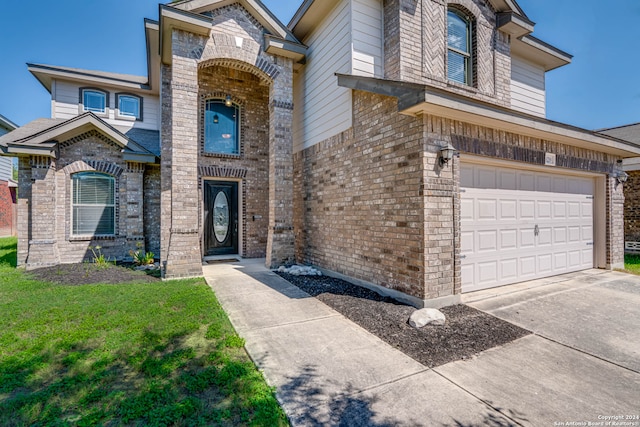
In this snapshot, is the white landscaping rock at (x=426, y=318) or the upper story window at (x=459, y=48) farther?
the upper story window at (x=459, y=48)

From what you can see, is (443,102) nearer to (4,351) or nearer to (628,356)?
(628,356)

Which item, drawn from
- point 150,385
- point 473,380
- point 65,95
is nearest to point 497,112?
point 473,380

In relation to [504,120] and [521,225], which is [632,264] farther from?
[504,120]

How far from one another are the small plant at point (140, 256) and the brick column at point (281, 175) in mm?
3300

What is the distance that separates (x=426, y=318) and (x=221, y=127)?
8067mm

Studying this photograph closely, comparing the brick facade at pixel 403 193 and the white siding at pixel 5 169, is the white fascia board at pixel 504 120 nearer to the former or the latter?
the brick facade at pixel 403 193

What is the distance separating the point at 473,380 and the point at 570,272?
612cm

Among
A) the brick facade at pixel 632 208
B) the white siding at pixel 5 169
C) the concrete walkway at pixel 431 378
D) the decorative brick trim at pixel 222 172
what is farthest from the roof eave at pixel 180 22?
the white siding at pixel 5 169

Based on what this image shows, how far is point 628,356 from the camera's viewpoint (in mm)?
3197

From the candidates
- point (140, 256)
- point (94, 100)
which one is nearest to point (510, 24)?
point (140, 256)

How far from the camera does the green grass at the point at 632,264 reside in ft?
23.6

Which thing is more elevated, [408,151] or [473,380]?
[408,151]

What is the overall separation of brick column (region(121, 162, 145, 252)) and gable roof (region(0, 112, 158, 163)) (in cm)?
49

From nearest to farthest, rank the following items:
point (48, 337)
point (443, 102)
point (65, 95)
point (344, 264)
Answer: point (48, 337) → point (443, 102) → point (344, 264) → point (65, 95)
